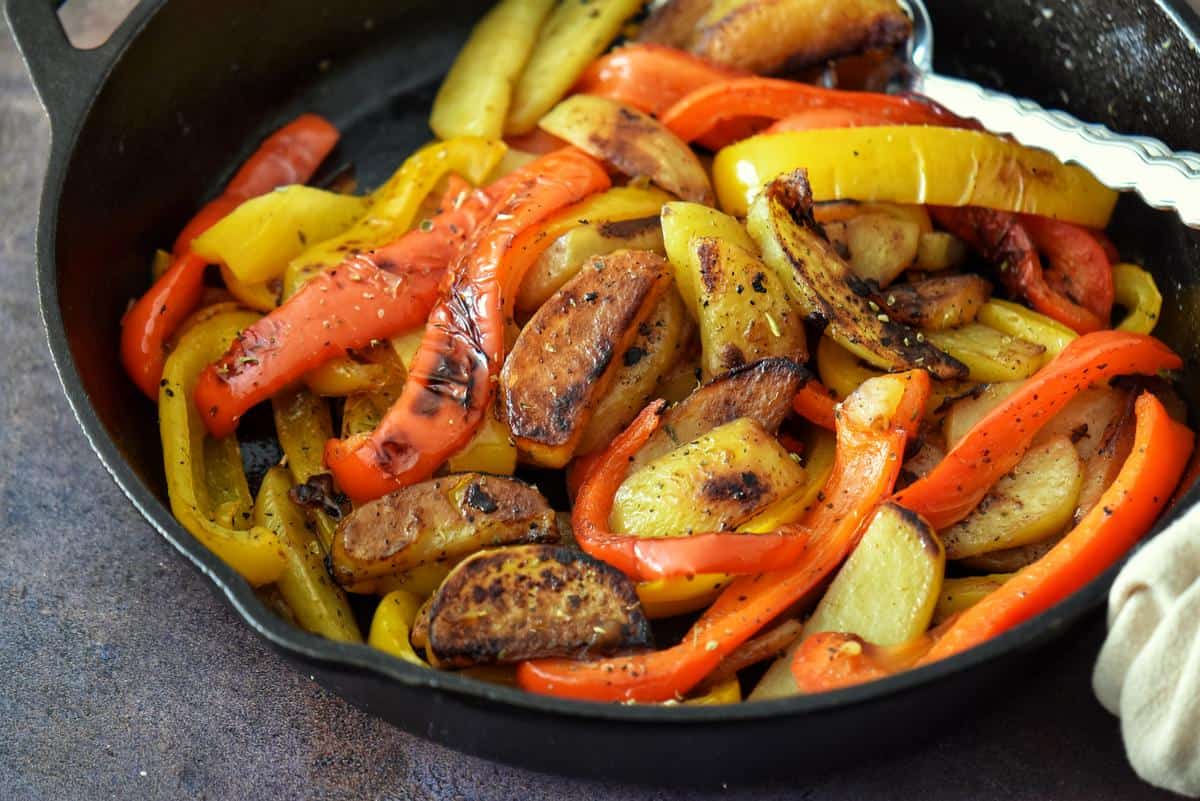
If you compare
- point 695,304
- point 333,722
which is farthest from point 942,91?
point 333,722

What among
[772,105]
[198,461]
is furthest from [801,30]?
[198,461]

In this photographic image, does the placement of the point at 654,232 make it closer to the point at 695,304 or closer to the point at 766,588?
the point at 695,304

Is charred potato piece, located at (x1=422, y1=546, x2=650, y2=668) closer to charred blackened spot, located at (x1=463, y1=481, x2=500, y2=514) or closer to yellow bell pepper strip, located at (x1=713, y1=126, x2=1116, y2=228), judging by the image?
charred blackened spot, located at (x1=463, y1=481, x2=500, y2=514)

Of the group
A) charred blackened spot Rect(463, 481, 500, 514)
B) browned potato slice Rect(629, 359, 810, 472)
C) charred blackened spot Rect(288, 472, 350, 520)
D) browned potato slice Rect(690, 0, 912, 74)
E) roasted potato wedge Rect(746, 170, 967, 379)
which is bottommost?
charred blackened spot Rect(288, 472, 350, 520)

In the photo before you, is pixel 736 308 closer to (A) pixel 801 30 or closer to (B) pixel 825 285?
(B) pixel 825 285

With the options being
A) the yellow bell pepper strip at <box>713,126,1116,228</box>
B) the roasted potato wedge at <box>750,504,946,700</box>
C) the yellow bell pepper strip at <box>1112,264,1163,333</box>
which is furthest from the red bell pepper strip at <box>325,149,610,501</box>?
the yellow bell pepper strip at <box>1112,264,1163,333</box>
